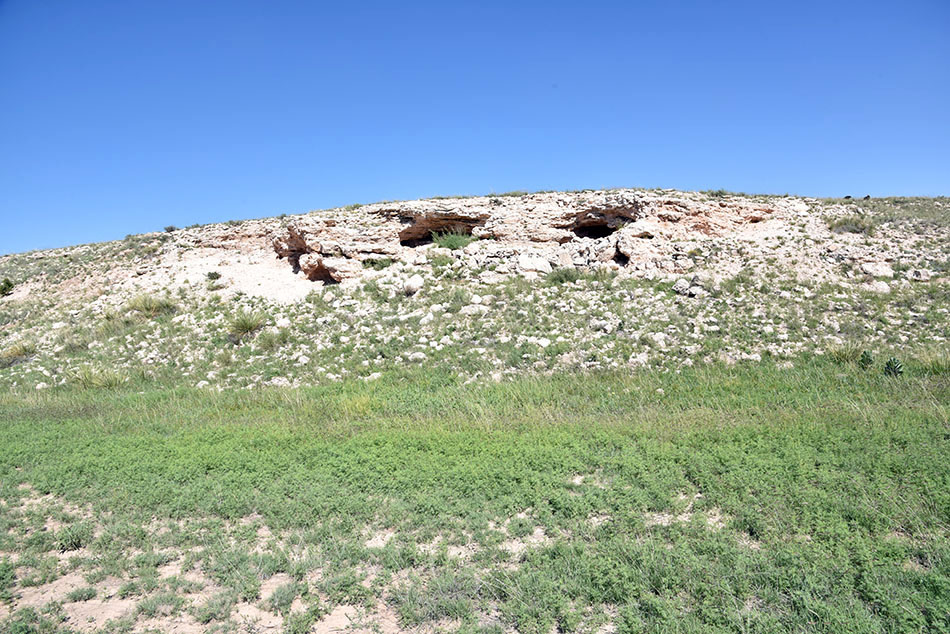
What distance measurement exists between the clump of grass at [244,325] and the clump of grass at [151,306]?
3.70 meters

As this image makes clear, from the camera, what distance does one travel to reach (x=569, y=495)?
5.55 meters

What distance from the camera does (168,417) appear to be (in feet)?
32.2

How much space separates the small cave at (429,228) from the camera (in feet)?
62.2

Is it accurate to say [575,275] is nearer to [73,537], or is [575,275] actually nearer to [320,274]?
[320,274]

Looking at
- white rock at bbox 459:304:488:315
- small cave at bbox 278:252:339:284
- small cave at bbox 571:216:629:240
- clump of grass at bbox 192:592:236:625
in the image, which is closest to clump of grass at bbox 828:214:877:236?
small cave at bbox 571:216:629:240

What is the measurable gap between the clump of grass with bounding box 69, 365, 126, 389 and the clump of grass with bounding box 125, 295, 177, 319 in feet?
12.7

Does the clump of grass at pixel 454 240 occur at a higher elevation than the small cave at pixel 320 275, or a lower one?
higher

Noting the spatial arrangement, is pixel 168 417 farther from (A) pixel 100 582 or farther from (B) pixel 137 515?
(A) pixel 100 582

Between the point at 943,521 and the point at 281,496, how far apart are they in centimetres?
686

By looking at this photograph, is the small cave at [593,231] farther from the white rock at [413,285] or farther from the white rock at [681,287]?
the white rock at [413,285]

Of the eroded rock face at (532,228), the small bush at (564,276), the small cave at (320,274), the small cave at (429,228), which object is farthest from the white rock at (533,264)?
the small cave at (320,274)

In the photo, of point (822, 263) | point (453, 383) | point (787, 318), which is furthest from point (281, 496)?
point (822, 263)

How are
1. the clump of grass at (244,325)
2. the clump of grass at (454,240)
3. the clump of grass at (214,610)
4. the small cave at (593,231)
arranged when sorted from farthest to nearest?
the small cave at (593,231)
the clump of grass at (454,240)
the clump of grass at (244,325)
the clump of grass at (214,610)

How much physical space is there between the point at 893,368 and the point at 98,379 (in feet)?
59.4
